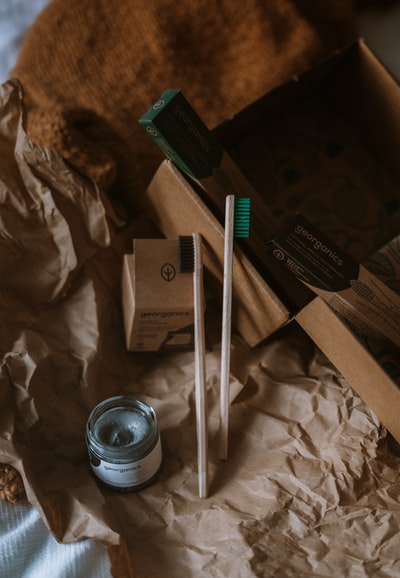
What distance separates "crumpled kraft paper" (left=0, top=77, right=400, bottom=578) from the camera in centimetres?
77

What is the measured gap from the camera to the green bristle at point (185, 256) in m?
0.87

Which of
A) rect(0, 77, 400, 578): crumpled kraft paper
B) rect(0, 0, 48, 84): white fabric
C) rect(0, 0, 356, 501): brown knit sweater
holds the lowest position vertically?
rect(0, 77, 400, 578): crumpled kraft paper

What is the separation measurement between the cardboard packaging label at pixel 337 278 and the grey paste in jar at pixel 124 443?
244 millimetres

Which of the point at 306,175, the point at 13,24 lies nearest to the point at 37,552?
the point at 306,175

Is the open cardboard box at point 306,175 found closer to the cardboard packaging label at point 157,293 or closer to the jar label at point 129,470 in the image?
the cardboard packaging label at point 157,293

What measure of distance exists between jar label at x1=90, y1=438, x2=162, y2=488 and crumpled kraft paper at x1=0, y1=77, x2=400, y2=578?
0.07 ft

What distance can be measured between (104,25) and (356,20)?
42cm

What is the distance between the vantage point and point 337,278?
0.79 m

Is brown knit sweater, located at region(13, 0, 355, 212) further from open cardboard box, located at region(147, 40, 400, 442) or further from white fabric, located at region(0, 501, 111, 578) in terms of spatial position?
white fabric, located at region(0, 501, 111, 578)

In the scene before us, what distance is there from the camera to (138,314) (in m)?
0.87

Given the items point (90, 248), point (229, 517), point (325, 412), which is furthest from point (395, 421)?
point (90, 248)

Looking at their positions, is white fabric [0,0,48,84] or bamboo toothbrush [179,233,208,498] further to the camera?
white fabric [0,0,48,84]

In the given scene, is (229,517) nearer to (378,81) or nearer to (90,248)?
(90,248)

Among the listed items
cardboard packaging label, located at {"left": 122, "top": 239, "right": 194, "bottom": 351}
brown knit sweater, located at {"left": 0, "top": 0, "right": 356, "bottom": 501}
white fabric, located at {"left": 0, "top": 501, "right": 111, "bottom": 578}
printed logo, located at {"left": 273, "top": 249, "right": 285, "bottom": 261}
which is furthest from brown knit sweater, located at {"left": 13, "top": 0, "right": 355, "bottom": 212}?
white fabric, located at {"left": 0, "top": 501, "right": 111, "bottom": 578}
